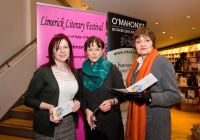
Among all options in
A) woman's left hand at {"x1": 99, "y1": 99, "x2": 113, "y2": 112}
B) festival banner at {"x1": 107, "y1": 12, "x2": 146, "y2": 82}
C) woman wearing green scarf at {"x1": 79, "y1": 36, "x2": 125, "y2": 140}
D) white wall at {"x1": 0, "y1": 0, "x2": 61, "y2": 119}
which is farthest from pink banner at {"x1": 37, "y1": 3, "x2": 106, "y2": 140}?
white wall at {"x1": 0, "y1": 0, "x2": 61, "y2": 119}

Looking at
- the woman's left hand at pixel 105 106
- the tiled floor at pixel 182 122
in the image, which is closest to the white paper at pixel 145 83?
the woman's left hand at pixel 105 106

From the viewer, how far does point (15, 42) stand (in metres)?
3.94

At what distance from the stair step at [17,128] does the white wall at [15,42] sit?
237 mm

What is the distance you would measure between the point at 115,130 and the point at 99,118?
176mm

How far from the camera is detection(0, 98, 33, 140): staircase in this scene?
9.89ft

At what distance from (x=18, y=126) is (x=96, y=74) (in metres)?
2.35

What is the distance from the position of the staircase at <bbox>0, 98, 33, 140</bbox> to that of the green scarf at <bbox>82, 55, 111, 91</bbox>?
2.01 meters

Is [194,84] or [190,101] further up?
[194,84]

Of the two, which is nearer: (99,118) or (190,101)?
(99,118)

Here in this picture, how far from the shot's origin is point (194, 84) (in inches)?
231

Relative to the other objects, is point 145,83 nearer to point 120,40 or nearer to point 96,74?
point 96,74

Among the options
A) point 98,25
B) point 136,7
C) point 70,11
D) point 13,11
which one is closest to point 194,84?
point 136,7

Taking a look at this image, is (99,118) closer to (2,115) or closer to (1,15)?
(2,115)

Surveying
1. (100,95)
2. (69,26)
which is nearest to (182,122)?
(100,95)
